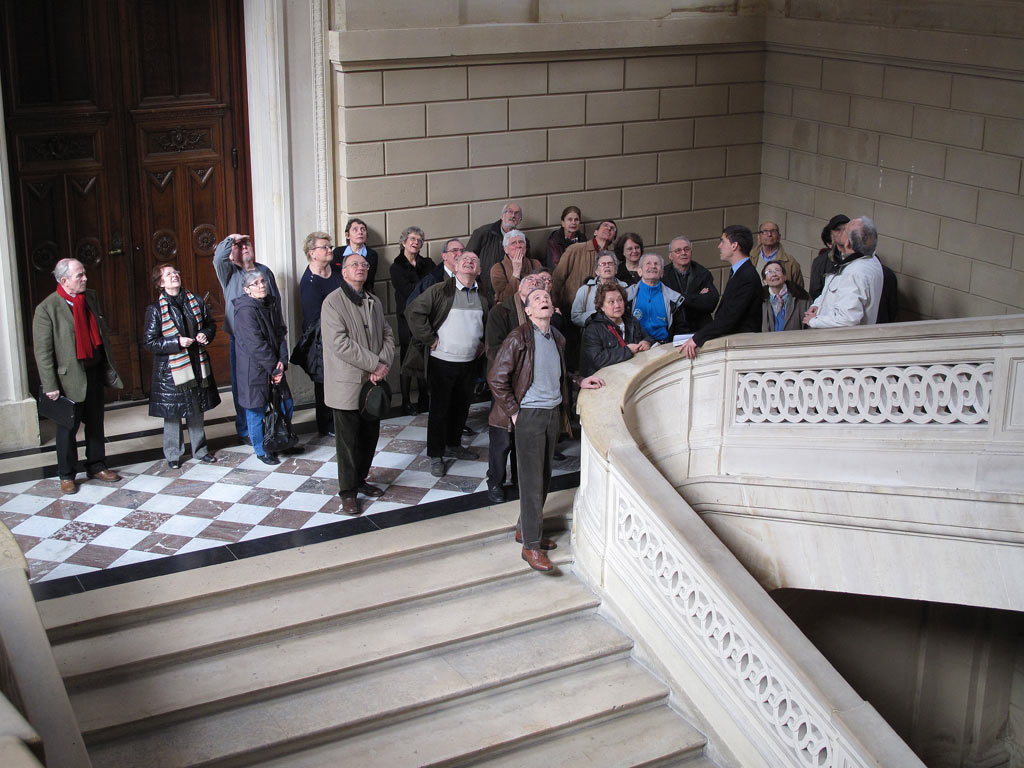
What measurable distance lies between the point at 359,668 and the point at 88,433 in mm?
2964

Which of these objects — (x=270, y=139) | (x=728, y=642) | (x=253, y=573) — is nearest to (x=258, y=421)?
(x=253, y=573)

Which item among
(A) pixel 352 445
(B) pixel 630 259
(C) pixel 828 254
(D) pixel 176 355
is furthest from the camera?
(C) pixel 828 254

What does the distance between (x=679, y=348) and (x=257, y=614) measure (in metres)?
3.11

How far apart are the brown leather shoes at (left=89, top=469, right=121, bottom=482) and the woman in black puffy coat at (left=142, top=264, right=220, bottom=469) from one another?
15.6 inches

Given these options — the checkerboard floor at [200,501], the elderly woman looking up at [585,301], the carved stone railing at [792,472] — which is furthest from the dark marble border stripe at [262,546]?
the elderly woman looking up at [585,301]

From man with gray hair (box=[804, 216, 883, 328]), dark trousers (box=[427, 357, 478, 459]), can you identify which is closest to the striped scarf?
dark trousers (box=[427, 357, 478, 459])

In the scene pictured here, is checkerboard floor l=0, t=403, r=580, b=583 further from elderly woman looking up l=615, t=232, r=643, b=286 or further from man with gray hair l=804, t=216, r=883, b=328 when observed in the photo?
man with gray hair l=804, t=216, r=883, b=328

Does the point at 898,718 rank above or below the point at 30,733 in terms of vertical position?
below

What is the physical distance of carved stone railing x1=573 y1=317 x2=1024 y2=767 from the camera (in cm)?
639

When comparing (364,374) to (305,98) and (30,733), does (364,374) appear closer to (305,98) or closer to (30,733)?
(305,98)

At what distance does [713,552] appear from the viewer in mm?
6238

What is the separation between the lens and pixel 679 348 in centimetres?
759

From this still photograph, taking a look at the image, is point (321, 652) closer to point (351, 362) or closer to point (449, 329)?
point (351, 362)

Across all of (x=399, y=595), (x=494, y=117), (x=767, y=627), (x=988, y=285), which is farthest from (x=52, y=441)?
(x=988, y=285)
